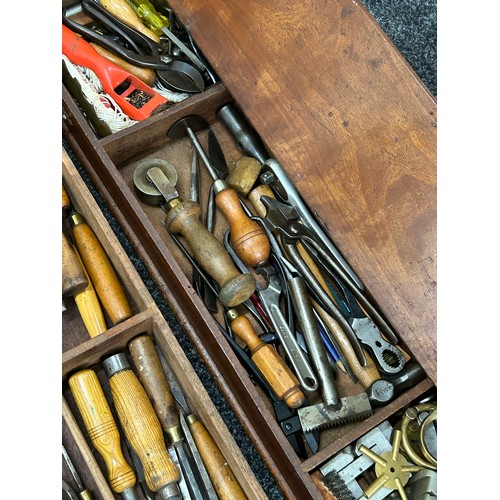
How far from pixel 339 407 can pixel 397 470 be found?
122 millimetres

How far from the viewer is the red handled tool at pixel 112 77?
4.27 feet

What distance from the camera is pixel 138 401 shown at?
1.08 m

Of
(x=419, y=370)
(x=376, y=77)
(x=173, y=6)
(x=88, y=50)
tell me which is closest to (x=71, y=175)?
(x=88, y=50)

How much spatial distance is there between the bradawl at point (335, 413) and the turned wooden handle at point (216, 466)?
5.3 inches

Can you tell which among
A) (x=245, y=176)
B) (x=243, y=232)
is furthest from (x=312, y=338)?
(x=245, y=176)

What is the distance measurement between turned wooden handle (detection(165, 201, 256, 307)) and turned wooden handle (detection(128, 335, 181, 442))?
5.6 inches

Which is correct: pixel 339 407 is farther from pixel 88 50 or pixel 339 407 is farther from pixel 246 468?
pixel 88 50

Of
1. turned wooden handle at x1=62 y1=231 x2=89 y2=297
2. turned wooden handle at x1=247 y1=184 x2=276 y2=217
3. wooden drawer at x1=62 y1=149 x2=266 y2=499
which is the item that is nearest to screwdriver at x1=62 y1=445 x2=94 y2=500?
wooden drawer at x1=62 y1=149 x2=266 y2=499

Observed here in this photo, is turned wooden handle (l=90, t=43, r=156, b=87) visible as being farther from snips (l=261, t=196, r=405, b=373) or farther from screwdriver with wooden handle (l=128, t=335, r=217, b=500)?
screwdriver with wooden handle (l=128, t=335, r=217, b=500)

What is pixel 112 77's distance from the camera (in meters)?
1.31

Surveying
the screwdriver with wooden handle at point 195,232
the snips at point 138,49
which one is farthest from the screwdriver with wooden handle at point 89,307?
the snips at point 138,49

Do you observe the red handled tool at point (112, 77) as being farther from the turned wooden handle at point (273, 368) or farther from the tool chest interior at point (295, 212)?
the turned wooden handle at point (273, 368)

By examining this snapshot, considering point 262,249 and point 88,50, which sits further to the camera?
point 88,50

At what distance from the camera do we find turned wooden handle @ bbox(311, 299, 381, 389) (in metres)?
1.12
